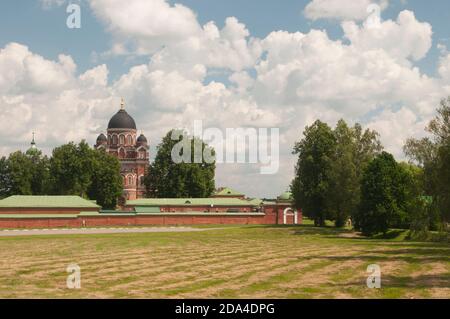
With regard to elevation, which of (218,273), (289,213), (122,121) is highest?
(122,121)

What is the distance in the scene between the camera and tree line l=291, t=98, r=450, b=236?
38.5 m

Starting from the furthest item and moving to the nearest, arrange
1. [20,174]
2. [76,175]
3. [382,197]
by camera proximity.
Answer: [20,174] < [76,175] < [382,197]

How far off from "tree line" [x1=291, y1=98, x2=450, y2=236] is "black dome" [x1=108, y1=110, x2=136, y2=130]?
5211cm

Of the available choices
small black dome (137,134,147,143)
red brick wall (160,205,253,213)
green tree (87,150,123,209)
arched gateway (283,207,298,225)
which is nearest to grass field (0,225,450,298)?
arched gateway (283,207,298,225)

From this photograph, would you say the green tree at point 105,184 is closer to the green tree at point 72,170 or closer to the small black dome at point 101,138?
the green tree at point 72,170

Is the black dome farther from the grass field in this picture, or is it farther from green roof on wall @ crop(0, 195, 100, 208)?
the grass field

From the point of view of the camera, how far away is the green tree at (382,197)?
48.7 m

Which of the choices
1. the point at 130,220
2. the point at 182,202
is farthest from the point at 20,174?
the point at 130,220

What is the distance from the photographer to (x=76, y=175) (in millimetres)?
85188

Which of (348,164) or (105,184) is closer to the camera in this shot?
(348,164)

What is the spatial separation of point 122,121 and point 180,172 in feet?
75.8

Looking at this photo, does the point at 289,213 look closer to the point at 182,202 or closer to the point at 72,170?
the point at 182,202
